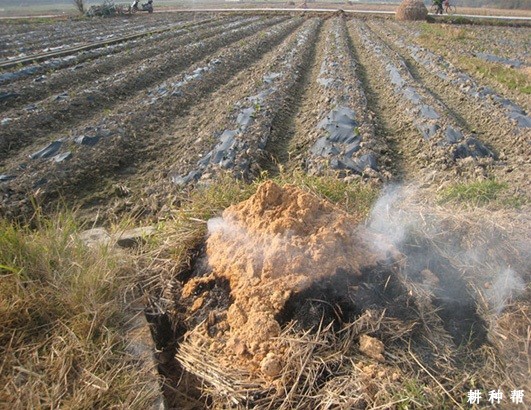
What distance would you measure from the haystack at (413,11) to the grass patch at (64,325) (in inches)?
1101

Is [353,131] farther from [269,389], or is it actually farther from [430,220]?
[269,389]

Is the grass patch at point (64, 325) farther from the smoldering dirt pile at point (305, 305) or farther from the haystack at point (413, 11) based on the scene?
the haystack at point (413, 11)

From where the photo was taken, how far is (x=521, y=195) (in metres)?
4.38

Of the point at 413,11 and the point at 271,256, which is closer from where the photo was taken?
the point at 271,256

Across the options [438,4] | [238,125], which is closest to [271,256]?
[238,125]

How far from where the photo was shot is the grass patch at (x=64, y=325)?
1.98 meters

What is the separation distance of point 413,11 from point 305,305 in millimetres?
28193

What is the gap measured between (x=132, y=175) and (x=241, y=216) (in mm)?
3399

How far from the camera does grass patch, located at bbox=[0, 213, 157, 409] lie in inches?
→ 77.9

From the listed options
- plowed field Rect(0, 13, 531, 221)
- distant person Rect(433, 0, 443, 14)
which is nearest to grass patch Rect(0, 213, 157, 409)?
plowed field Rect(0, 13, 531, 221)

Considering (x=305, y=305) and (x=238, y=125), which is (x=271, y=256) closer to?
(x=305, y=305)

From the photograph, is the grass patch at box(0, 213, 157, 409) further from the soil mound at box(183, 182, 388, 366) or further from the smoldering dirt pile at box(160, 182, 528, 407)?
the soil mound at box(183, 182, 388, 366)

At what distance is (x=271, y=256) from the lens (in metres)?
2.38

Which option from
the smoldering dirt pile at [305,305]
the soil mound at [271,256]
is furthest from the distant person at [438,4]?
the soil mound at [271,256]
